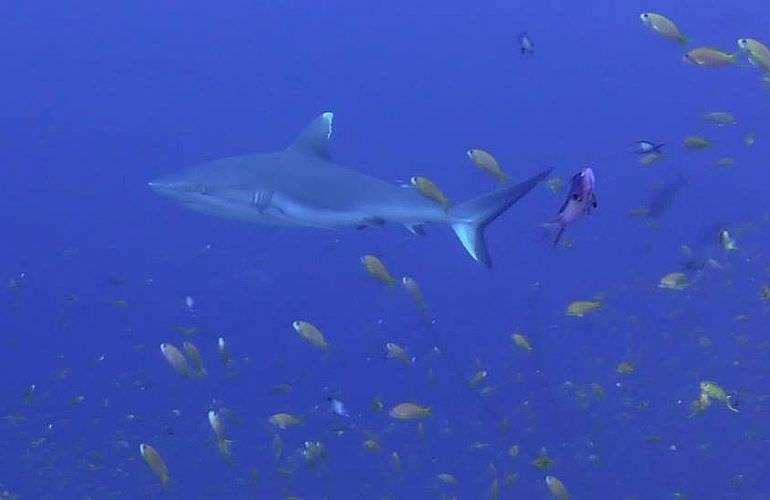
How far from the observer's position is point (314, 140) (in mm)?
7625

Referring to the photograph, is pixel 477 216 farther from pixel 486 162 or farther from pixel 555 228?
pixel 555 228

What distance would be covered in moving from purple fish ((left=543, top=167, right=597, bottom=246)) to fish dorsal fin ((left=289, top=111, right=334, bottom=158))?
3088mm

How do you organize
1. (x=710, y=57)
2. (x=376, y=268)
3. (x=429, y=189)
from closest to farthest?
1. (x=710, y=57)
2. (x=429, y=189)
3. (x=376, y=268)

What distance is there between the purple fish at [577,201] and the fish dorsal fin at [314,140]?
309 cm

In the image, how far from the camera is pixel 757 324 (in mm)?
30578

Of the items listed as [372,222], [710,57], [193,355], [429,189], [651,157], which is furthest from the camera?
[651,157]

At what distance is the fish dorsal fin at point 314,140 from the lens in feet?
24.9

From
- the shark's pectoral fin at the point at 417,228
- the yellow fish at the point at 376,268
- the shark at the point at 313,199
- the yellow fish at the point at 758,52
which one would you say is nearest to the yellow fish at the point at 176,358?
the shark at the point at 313,199

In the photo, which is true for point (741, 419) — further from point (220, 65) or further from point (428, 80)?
point (220, 65)

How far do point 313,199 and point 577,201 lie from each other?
278 cm

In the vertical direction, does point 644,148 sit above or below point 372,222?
below

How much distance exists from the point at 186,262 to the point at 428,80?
12823 mm

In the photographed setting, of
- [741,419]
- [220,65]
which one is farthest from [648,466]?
[220,65]

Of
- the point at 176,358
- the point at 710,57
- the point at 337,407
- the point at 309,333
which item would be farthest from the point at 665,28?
the point at 176,358
